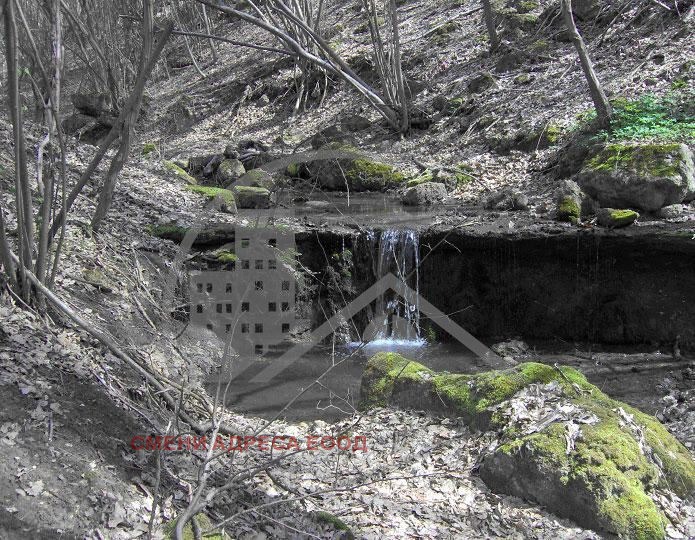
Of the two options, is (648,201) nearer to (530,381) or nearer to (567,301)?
(567,301)

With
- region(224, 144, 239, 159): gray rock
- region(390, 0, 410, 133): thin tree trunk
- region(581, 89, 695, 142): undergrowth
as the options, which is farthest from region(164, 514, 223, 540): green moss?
region(390, 0, 410, 133): thin tree trunk

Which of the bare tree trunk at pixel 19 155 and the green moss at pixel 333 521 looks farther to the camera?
the bare tree trunk at pixel 19 155

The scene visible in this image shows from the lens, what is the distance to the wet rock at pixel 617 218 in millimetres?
8367

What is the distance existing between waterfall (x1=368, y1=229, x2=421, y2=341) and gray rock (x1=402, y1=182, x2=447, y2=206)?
222 cm

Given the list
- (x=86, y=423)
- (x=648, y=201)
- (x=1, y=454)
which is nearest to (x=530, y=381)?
(x=86, y=423)

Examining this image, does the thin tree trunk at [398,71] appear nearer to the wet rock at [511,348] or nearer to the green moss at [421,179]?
the green moss at [421,179]

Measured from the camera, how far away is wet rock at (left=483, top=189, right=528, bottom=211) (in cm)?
991

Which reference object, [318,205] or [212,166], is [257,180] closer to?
[318,205]

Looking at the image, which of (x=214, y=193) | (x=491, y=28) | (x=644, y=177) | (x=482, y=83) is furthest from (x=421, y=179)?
(x=491, y=28)

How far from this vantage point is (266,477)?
4188 millimetres

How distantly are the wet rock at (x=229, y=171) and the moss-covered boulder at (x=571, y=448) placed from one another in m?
9.02

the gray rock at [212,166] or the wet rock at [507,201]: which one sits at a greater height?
the gray rock at [212,166]

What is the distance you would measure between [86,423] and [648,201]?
25.5 feet

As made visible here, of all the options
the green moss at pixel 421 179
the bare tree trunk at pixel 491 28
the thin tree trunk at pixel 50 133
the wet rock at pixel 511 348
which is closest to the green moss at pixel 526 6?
the bare tree trunk at pixel 491 28
